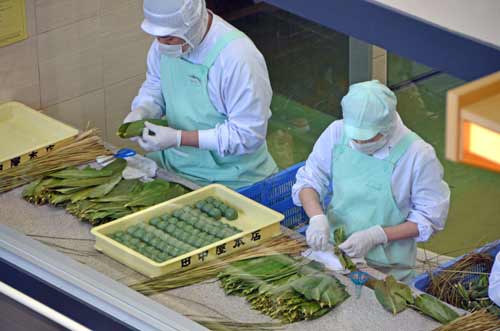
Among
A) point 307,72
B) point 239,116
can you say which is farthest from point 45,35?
point 307,72

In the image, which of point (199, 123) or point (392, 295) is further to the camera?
point (199, 123)

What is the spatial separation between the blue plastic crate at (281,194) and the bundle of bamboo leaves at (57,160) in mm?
603

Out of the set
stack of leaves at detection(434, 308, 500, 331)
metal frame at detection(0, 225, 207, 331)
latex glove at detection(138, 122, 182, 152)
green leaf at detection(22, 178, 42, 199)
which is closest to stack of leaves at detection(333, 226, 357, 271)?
stack of leaves at detection(434, 308, 500, 331)

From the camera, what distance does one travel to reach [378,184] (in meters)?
3.20

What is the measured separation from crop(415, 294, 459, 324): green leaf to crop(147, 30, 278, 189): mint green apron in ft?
2.25

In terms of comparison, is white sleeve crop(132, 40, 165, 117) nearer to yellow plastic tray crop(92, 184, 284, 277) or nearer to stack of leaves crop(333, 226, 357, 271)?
yellow plastic tray crop(92, 184, 284, 277)

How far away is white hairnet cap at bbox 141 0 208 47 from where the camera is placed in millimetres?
3508

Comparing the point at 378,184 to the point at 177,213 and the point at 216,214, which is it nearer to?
the point at 216,214

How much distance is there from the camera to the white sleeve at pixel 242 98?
11.6 feet

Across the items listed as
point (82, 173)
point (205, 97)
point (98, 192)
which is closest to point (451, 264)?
point (205, 97)

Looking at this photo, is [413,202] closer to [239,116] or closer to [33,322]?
[239,116]

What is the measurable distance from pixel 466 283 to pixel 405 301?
0.17 meters

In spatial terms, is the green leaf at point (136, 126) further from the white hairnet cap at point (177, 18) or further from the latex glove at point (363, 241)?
the latex glove at point (363, 241)

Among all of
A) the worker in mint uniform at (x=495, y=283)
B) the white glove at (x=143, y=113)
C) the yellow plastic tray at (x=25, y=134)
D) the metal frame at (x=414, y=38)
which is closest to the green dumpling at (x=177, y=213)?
the white glove at (x=143, y=113)
